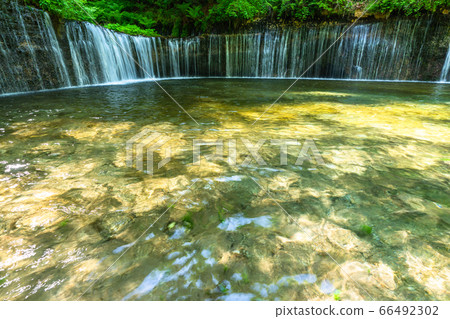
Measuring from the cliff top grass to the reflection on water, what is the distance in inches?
355

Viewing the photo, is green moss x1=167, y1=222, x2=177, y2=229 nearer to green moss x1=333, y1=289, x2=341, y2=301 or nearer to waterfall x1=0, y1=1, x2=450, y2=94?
green moss x1=333, y1=289, x2=341, y2=301

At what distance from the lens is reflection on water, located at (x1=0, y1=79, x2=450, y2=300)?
1015mm

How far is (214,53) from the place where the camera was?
13.5 meters

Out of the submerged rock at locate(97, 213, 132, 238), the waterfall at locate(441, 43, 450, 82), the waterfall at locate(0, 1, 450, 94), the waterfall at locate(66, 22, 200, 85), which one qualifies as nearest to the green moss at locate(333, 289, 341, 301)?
the submerged rock at locate(97, 213, 132, 238)

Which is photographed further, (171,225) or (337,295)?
(171,225)

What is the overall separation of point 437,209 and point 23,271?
2462 mm

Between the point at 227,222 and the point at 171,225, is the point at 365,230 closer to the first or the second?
the point at 227,222

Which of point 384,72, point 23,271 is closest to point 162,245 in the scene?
point 23,271

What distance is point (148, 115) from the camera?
13.3 ft

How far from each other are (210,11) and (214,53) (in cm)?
237

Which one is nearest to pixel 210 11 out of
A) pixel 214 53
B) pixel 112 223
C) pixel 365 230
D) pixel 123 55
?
pixel 214 53

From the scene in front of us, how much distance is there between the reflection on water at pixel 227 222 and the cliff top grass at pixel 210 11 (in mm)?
9008

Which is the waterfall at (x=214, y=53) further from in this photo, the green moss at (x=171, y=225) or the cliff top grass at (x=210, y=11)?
the green moss at (x=171, y=225)
